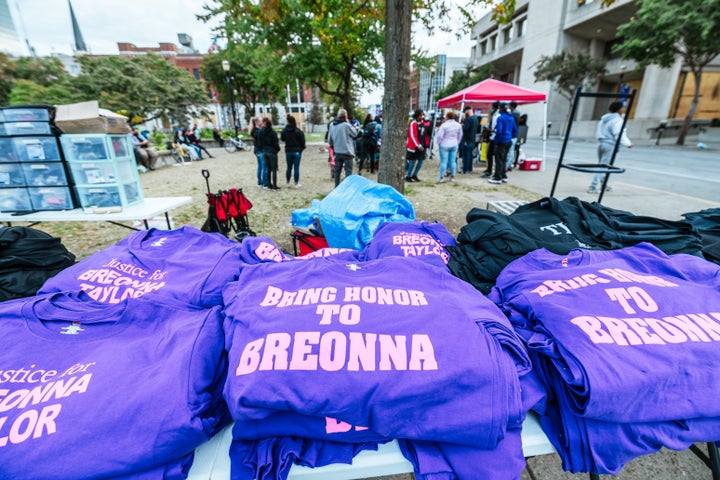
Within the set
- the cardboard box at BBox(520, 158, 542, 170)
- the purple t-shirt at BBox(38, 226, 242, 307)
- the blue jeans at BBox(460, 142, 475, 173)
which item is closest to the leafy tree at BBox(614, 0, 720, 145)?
the cardboard box at BBox(520, 158, 542, 170)

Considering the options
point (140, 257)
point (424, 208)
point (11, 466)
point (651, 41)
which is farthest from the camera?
point (651, 41)

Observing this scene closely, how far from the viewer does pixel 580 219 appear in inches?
85.5

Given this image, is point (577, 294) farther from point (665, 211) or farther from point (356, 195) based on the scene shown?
point (665, 211)

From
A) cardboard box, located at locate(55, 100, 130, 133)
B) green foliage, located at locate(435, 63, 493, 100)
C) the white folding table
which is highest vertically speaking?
green foliage, located at locate(435, 63, 493, 100)

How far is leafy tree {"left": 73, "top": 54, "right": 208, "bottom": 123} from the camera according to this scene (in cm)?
1490

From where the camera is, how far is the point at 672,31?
15.9 metres

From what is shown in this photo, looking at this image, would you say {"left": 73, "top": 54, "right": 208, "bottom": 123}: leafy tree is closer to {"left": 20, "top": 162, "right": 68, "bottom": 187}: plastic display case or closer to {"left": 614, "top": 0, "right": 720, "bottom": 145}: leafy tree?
{"left": 20, "top": 162, "right": 68, "bottom": 187}: plastic display case

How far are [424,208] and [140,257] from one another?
5104 millimetres

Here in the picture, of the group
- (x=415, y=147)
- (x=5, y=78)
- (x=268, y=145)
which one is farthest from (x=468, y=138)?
(x=5, y=78)

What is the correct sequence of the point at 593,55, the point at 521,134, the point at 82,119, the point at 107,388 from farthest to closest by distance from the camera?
the point at 593,55 < the point at 521,134 < the point at 82,119 < the point at 107,388

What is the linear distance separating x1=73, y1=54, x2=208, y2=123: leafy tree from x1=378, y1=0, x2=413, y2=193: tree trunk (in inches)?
549

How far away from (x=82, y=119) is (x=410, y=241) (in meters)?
3.48

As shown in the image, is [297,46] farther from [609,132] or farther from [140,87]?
[609,132]

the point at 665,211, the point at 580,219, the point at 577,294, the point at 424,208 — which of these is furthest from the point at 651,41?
the point at 577,294
